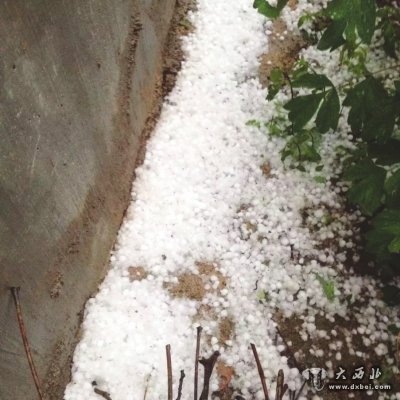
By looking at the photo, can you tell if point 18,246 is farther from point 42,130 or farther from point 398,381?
point 398,381

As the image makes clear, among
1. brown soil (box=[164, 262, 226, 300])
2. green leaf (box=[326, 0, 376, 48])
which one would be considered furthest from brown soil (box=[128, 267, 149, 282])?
green leaf (box=[326, 0, 376, 48])

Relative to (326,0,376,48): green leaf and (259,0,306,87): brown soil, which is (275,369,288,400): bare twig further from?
(259,0,306,87): brown soil

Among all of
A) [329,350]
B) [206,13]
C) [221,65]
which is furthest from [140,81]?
[329,350]

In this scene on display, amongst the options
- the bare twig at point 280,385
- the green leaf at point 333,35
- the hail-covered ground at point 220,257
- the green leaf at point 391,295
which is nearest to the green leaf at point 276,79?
the hail-covered ground at point 220,257

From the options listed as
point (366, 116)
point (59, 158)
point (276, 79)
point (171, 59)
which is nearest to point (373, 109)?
point (366, 116)

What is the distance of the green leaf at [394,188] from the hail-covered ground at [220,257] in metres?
0.64

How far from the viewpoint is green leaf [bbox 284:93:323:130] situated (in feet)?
5.90

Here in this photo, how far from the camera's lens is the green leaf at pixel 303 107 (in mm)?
1800

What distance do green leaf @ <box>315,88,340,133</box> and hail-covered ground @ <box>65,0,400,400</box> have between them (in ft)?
1.90

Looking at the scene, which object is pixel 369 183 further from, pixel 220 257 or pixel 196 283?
pixel 196 283

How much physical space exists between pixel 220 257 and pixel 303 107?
827mm

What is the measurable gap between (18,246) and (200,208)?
107cm

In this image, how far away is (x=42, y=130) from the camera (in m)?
1.37

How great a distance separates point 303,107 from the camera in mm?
1828
